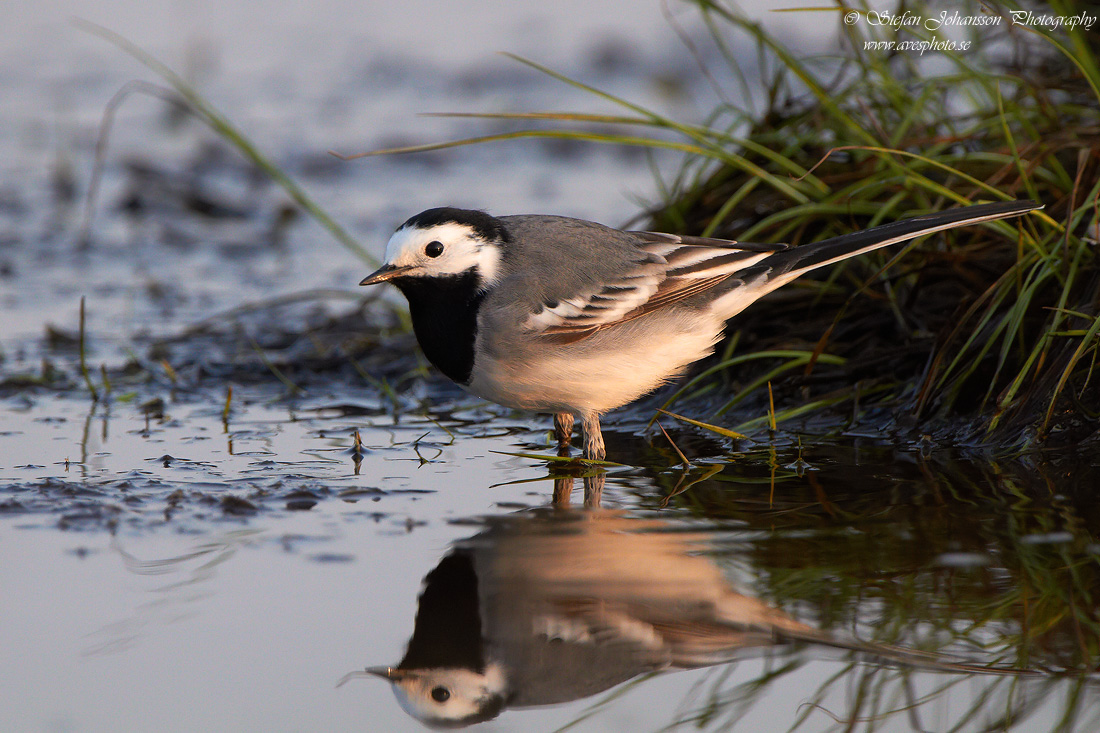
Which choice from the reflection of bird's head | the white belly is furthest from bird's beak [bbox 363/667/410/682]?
the white belly

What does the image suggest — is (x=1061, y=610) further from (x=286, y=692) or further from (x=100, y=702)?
(x=100, y=702)

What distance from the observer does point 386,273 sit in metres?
5.16

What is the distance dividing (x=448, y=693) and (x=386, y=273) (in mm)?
2426

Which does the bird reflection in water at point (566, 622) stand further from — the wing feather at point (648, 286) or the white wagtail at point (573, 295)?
the wing feather at point (648, 286)

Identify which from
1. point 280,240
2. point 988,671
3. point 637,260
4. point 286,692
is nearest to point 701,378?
point 637,260

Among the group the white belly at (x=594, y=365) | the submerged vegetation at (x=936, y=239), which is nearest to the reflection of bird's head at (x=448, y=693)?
the white belly at (x=594, y=365)

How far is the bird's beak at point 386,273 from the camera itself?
5.10 metres

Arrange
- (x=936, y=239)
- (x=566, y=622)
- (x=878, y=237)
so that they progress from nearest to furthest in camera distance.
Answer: (x=566, y=622) → (x=878, y=237) → (x=936, y=239)

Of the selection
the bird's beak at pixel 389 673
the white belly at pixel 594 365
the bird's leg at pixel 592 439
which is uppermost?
the white belly at pixel 594 365

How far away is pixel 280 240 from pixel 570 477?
5.63 metres

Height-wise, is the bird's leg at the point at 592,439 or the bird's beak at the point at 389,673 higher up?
the bird's leg at the point at 592,439

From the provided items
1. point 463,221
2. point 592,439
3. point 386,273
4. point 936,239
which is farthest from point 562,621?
point 936,239

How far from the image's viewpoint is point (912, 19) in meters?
6.75

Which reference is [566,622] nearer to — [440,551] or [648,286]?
[440,551]
